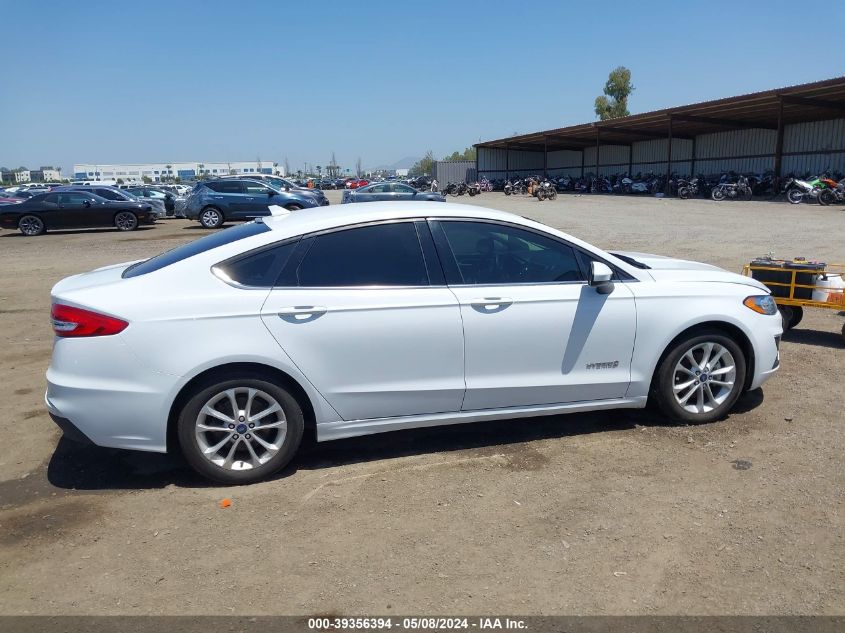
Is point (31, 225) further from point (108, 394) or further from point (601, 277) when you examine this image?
point (601, 277)

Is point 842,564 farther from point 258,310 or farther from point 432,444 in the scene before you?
point 258,310

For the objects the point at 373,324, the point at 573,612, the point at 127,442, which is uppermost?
the point at 373,324

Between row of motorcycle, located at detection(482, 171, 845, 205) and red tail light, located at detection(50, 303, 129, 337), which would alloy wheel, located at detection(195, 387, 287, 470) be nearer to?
red tail light, located at detection(50, 303, 129, 337)

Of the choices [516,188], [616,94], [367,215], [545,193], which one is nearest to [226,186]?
[367,215]

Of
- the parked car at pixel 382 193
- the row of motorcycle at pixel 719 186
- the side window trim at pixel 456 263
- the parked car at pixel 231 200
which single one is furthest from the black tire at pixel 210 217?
the row of motorcycle at pixel 719 186

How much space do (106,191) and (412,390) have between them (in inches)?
873

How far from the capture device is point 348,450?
14.4 feet

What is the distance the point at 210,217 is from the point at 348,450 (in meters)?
19.4

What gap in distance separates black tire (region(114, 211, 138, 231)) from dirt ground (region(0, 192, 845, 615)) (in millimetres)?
18780

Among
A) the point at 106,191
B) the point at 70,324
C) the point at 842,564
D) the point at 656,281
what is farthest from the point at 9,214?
the point at 842,564

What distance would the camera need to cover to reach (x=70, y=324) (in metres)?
3.68

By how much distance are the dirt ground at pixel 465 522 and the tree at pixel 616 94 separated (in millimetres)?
83027

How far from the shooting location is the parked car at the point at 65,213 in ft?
71.1

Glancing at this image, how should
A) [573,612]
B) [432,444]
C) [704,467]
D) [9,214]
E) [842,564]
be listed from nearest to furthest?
1. [573,612]
2. [842,564]
3. [704,467]
4. [432,444]
5. [9,214]
